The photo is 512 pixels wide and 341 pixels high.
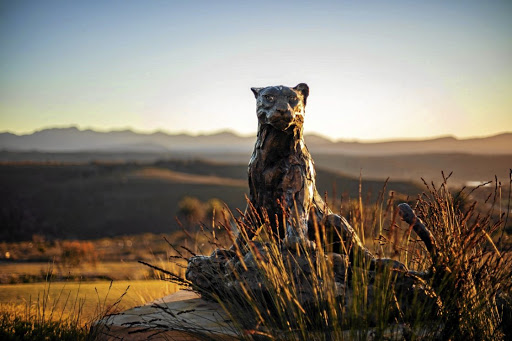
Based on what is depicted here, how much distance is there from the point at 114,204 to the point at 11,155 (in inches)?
3346

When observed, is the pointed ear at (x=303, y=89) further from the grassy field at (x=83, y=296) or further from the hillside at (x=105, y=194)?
the hillside at (x=105, y=194)

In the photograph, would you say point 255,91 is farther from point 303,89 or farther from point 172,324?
point 172,324

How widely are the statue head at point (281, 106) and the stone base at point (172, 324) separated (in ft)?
5.38

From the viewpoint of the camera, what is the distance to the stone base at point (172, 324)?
3607mm

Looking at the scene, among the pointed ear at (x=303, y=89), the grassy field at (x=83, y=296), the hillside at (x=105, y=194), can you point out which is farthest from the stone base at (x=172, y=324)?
the hillside at (x=105, y=194)

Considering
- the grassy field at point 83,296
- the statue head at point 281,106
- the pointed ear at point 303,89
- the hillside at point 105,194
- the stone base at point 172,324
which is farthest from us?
the hillside at point 105,194

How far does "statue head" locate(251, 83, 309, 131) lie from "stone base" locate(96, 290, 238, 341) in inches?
64.6

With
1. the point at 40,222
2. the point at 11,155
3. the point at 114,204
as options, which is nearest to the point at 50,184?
the point at 114,204

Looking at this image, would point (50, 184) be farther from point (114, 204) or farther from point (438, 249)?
point (438, 249)

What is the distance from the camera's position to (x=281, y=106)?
3771 mm

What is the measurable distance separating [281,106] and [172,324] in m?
1.97

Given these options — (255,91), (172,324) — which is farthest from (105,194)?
(172,324)

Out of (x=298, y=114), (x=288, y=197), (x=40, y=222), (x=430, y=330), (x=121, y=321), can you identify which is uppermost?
(x=298, y=114)

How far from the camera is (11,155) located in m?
119
